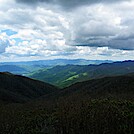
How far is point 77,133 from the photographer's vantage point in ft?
96.6

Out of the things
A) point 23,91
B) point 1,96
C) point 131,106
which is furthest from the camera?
point 23,91

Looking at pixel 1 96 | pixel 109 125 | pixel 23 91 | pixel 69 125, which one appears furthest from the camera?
pixel 23 91

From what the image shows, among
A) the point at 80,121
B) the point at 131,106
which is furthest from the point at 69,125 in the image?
the point at 131,106

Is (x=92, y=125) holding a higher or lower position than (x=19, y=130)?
higher

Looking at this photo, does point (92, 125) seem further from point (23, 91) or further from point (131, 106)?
point (23, 91)

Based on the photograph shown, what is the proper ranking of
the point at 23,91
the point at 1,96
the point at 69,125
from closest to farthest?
the point at 69,125 → the point at 1,96 → the point at 23,91

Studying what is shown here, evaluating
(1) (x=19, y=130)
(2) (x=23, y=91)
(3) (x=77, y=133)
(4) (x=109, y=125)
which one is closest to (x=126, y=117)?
(4) (x=109, y=125)

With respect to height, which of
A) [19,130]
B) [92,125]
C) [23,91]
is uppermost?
[92,125]

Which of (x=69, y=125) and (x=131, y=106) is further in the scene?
(x=131, y=106)

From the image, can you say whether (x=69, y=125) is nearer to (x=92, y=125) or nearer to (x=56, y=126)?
(x=56, y=126)

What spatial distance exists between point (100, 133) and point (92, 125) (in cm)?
280

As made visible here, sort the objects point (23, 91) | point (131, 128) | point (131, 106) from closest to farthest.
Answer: point (131, 128)
point (131, 106)
point (23, 91)

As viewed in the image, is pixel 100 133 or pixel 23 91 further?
pixel 23 91

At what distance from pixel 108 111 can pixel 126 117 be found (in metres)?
4.38
